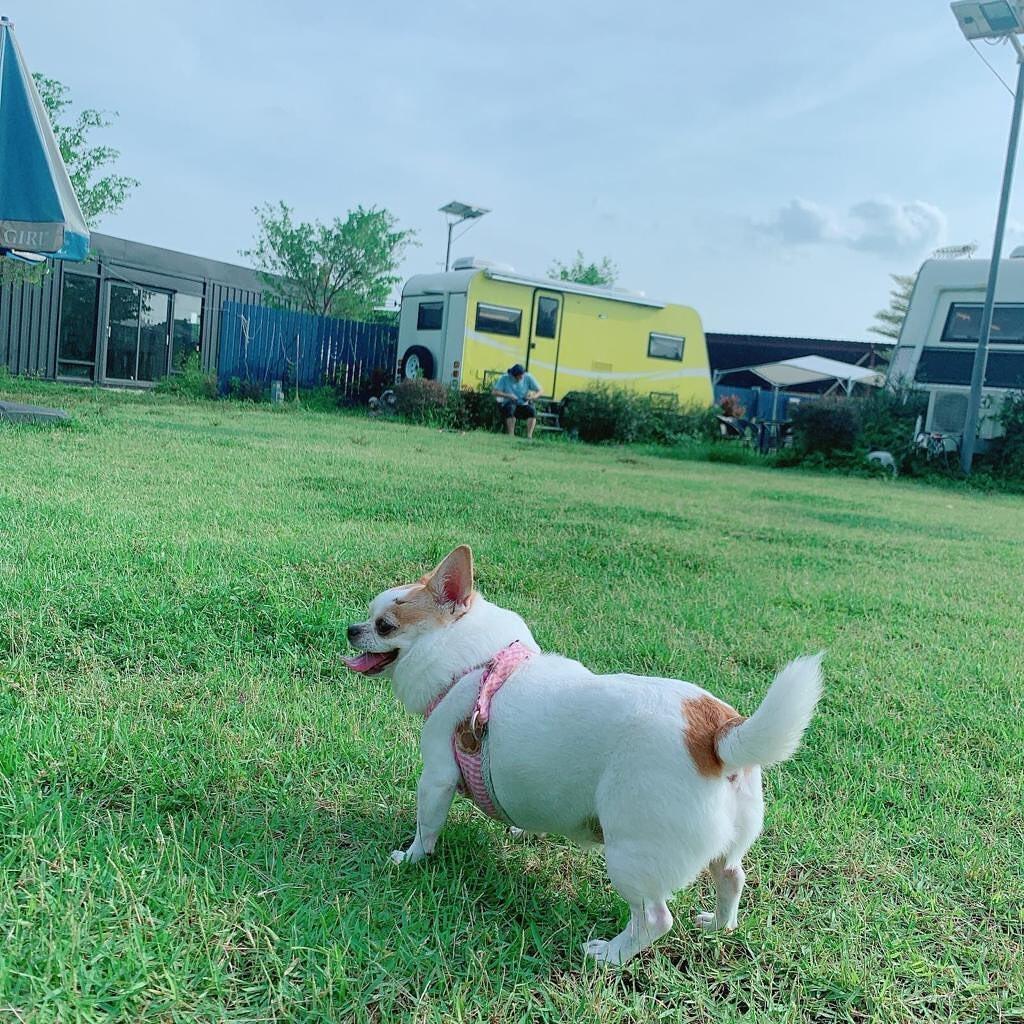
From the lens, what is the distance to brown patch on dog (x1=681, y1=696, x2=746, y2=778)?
155cm

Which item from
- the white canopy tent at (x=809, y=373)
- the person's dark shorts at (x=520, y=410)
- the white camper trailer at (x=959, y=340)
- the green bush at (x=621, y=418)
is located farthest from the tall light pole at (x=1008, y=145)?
the white canopy tent at (x=809, y=373)

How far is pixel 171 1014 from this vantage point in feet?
4.33

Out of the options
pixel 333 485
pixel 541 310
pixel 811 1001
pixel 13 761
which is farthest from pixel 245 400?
pixel 811 1001

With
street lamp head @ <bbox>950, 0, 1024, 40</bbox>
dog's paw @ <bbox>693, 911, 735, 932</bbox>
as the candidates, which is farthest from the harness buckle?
street lamp head @ <bbox>950, 0, 1024, 40</bbox>

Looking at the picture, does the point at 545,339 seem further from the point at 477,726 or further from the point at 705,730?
the point at 705,730

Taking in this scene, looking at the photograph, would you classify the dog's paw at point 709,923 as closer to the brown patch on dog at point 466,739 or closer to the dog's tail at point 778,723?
the dog's tail at point 778,723

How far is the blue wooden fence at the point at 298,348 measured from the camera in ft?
54.2

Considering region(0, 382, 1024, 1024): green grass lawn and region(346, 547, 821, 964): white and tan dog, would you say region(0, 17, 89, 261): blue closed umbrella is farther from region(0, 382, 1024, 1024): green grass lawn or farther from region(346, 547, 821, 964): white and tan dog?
region(346, 547, 821, 964): white and tan dog

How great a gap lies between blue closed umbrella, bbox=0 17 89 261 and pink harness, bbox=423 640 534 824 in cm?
621

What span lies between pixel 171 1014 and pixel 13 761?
917mm

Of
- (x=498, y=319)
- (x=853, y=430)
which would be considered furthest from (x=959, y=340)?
(x=498, y=319)

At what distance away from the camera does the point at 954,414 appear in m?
14.2

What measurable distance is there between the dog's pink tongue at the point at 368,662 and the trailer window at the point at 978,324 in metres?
14.6

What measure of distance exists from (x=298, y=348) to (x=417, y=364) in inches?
97.8
